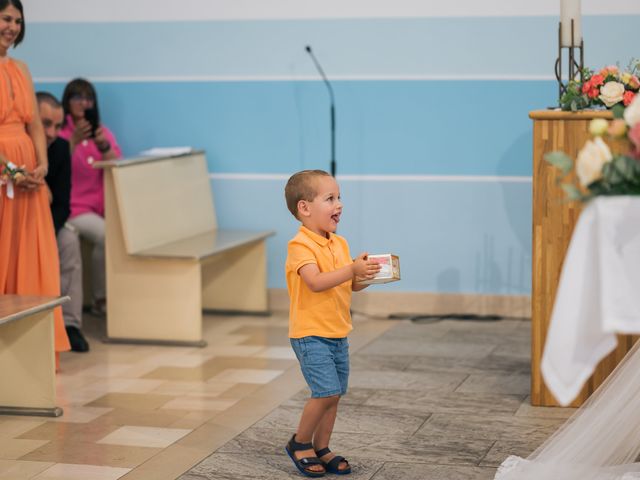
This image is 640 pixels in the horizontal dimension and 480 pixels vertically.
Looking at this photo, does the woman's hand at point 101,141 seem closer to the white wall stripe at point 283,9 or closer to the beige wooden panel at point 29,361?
the white wall stripe at point 283,9

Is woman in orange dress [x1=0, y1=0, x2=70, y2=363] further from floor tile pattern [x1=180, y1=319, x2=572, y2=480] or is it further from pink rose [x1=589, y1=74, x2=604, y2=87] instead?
pink rose [x1=589, y1=74, x2=604, y2=87]

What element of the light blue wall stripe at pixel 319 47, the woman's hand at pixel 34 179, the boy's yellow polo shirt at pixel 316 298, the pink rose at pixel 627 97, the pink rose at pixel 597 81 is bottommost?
the boy's yellow polo shirt at pixel 316 298

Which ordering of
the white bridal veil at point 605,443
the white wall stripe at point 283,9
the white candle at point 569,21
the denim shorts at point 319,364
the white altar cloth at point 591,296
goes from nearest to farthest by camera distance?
the white altar cloth at point 591,296 → the white bridal veil at point 605,443 → the denim shorts at point 319,364 → the white candle at point 569,21 → the white wall stripe at point 283,9

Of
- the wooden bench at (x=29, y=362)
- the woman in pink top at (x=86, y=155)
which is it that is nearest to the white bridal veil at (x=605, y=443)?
the wooden bench at (x=29, y=362)

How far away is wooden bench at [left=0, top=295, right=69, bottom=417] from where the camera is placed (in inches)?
182

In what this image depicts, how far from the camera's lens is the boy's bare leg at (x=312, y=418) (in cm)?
379

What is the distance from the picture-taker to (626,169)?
276 centimetres

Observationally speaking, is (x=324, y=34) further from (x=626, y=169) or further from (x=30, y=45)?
(x=626, y=169)

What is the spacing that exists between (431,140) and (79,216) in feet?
6.90

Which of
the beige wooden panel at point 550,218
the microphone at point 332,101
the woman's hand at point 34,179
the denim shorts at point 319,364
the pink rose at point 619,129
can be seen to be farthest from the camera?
the microphone at point 332,101

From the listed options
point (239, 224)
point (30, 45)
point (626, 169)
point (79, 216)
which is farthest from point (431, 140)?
point (626, 169)

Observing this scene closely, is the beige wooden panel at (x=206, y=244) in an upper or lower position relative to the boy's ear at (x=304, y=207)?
lower

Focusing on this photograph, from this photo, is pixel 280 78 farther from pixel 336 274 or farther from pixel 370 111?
pixel 336 274

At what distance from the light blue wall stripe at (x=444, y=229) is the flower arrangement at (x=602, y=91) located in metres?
1.90
